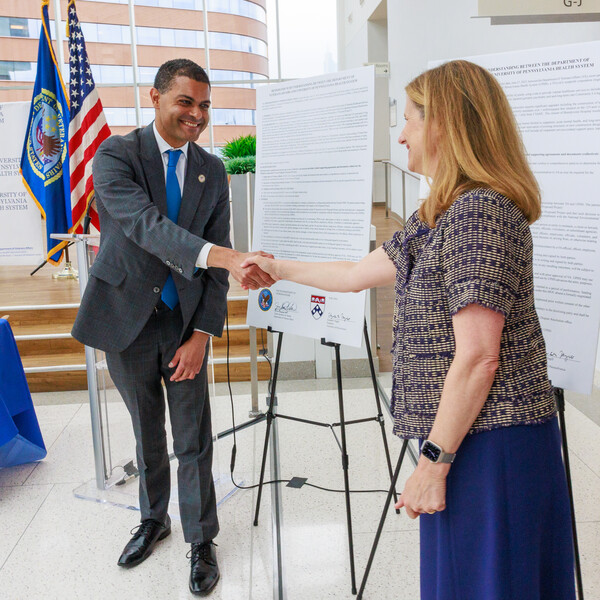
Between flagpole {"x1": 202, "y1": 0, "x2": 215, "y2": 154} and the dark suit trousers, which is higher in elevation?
flagpole {"x1": 202, "y1": 0, "x2": 215, "y2": 154}

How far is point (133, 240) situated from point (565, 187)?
50.6 inches

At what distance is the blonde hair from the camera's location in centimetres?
113

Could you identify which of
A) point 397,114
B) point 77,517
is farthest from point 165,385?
point 397,114

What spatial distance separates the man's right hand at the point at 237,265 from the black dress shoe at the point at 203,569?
0.95 meters

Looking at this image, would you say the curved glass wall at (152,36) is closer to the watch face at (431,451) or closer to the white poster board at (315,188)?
the white poster board at (315,188)

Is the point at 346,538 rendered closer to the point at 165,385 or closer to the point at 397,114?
the point at 165,385

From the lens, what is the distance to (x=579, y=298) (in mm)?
1796

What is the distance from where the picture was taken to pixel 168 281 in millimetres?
2078

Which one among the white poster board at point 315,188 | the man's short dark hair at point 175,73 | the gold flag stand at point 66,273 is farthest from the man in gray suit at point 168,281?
the gold flag stand at point 66,273

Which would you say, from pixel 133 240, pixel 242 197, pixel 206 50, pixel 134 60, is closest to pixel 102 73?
pixel 134 60

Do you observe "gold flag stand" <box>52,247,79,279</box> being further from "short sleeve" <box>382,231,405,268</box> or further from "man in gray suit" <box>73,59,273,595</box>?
"short sleeve" <box>382,231,405,268</box>
